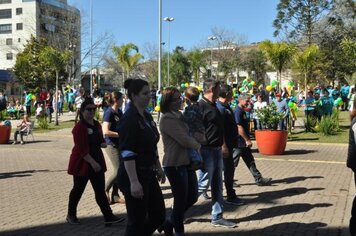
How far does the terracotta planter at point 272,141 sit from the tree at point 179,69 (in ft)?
171

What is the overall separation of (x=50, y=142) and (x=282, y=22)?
130 feet

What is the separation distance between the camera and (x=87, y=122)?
571 cm

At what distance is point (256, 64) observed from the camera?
67812 millimetres

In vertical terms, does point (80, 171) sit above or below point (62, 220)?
above

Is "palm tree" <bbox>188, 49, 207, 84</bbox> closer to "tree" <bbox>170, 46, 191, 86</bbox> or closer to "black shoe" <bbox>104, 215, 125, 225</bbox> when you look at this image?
"tree" <bbox>170, 46, 191, 86</bbox>

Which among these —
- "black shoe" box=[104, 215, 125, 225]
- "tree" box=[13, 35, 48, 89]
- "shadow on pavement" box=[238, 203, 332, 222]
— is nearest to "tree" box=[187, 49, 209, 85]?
"tree" box=[13, 35, 48, 89]

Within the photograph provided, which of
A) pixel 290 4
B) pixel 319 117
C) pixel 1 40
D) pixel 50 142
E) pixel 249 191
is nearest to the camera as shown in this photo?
pixel 249 191

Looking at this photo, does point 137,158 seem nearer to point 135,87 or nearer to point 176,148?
point 135,87

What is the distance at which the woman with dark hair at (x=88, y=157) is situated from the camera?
220 inches

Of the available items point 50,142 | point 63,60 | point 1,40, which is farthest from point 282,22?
point 1,40

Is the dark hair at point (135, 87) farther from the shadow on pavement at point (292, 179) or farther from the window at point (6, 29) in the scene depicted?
the window at point (6, 29)

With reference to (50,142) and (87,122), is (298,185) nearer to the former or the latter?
(87,122)

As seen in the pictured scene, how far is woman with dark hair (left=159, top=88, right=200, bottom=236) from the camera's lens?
15.3 ft

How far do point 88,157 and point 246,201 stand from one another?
9.12ft
